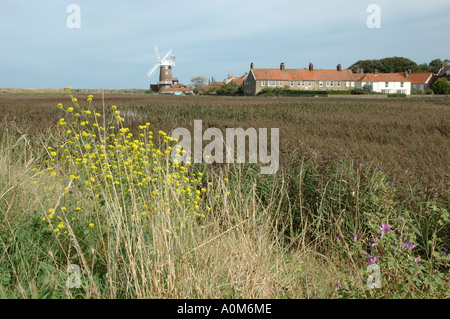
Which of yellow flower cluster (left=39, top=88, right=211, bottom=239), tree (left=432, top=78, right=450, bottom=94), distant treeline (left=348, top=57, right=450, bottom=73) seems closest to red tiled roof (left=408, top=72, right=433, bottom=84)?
tree (left=432, top=78, right=450, bottom=94)

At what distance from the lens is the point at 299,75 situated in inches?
3270

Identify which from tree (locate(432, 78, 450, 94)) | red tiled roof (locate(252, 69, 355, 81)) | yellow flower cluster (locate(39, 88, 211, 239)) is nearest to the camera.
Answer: yellow flower cluster (locate(39, 88, 211, 239))

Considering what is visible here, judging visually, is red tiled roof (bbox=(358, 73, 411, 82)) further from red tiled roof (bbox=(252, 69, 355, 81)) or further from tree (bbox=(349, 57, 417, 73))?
tree (bbox=(349, 57, 417, 73))

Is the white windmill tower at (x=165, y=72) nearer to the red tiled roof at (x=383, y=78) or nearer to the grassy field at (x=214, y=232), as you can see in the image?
the red tiled roof at (x=383, y=78)

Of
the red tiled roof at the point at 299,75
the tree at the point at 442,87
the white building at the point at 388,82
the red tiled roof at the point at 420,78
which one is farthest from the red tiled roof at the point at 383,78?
the tree at the point at 442,87

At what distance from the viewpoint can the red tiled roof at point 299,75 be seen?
82062mm

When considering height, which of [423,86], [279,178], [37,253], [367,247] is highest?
[423,86]

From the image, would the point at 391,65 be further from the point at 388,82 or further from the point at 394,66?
the point at 388,82

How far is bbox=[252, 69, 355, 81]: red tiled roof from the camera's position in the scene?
82062mm

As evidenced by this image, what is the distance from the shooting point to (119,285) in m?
3.03
